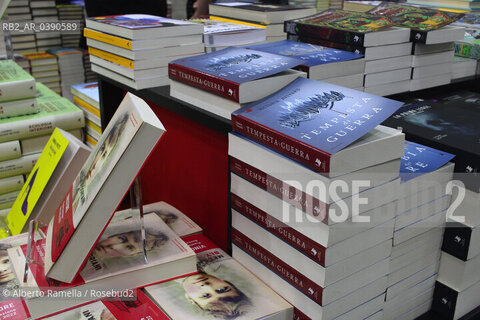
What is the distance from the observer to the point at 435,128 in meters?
1.26

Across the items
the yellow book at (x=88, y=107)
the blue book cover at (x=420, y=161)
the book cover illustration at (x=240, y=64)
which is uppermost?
the book cover illustration at (x=240, y=64)

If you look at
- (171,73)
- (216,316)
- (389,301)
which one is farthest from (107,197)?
(389,301)

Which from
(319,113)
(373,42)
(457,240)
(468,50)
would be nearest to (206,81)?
(319,113)

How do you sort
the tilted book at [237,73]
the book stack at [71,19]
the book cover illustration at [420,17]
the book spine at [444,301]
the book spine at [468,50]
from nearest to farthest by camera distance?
the tilted book at [237,73], the book spine at [444,301], the book cover illustration at [420,17], the book spine at [468,50], the book stack at [71,19]

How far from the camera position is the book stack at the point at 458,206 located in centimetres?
110

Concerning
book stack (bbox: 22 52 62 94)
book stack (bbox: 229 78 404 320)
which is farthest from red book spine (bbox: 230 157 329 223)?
book stack (bbox: 22 52 62 94)

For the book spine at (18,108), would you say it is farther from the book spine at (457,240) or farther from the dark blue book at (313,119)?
the book spine at (457,240)

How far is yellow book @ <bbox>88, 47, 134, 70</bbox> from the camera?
148cm

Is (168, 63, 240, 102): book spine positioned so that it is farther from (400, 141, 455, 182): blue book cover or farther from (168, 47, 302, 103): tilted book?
(400, 141, 455, 182): blue book cover

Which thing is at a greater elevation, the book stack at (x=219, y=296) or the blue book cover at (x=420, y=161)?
the blue book cover at (x=420, y=161)

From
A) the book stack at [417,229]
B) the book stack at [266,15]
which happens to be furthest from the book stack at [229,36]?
the book stack at [417,229]

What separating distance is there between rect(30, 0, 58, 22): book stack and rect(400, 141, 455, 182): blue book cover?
12.4 feet

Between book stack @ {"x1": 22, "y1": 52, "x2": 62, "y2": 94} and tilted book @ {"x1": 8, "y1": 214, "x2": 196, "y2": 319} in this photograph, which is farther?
book stack @ {"x1": 22, "y1": 52, "x2": 62, "y2": 94}

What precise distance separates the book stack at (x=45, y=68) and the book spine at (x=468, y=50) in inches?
127
